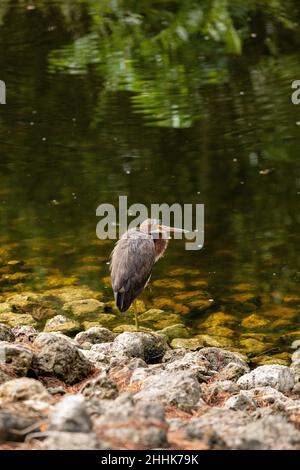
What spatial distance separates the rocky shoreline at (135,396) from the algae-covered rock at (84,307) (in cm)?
67

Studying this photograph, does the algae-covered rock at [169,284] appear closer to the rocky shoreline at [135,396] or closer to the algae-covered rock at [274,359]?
the rocky shoreline at [135,396]

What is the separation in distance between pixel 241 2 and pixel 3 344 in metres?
14.3

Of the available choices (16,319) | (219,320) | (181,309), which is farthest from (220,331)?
(16,319)

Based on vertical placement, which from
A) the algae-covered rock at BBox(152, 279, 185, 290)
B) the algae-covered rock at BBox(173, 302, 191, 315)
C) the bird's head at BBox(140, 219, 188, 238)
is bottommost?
the algae-covered rock at BBox(173, 302, 191, 315)

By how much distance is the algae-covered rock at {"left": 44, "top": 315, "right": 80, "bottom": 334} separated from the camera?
7.66 metres

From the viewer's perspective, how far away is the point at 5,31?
57.9 ft

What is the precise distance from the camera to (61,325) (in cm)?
772

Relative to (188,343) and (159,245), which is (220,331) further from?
(159,245)

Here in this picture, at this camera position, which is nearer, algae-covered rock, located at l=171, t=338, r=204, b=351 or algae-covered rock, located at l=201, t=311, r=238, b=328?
algae-covered rock, located at l=171, t=338, r=204, b=351

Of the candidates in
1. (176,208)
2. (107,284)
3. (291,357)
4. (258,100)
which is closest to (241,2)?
(258,100)

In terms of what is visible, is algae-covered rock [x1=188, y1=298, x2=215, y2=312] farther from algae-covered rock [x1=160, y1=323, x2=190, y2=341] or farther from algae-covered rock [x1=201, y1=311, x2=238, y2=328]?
algae-covered rock [x1=160, y1=323, x2=190, y2=341]

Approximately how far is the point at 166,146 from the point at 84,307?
14.3 feet

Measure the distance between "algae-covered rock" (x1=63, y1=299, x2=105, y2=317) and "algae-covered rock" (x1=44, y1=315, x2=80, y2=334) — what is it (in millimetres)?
190

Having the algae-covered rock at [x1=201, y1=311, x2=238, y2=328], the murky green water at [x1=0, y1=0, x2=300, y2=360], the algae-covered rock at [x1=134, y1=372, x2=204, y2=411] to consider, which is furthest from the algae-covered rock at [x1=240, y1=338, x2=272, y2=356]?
the algae-covered rock at [x1=134, y1=372, x2=204, y2=411]
